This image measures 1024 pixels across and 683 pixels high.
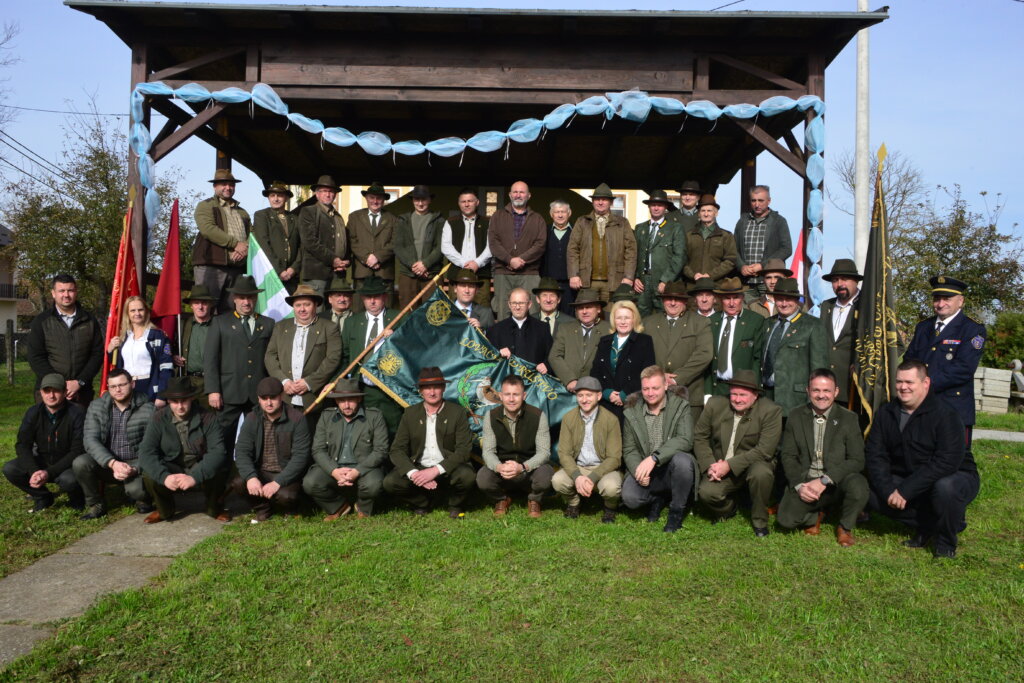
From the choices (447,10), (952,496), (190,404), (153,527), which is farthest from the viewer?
(447,10)

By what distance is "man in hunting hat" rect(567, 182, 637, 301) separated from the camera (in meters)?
8.19

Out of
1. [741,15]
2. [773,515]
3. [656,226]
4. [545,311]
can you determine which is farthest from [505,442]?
[741,15]

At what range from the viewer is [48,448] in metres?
6.54

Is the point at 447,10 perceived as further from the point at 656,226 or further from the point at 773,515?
the point at 773,515

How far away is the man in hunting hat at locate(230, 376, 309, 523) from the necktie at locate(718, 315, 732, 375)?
3722 mm

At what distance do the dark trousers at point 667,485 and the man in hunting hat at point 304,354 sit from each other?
290 cm

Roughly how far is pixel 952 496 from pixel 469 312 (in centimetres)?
451

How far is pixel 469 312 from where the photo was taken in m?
7.73

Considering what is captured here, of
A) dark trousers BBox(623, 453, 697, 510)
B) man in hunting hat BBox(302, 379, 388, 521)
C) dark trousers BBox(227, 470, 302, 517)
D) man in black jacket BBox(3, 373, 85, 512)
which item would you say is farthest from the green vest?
man in black jacket BBox(3, 373, 85, 512)

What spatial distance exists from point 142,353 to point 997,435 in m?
11.8

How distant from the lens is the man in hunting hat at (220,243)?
8523 mm

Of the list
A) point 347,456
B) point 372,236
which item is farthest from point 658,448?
point 372,236

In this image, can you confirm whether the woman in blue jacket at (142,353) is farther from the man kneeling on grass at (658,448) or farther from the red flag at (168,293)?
the man kneeling on grass at (658,448)

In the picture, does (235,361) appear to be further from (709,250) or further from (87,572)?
(709,250)
